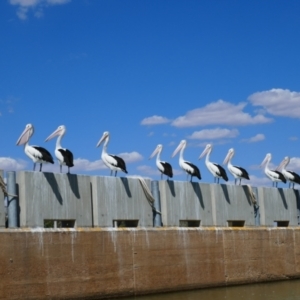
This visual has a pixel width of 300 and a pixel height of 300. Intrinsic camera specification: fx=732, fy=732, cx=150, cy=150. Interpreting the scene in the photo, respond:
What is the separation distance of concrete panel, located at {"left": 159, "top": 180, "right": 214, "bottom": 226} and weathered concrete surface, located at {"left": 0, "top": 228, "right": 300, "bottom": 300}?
0.79 meters

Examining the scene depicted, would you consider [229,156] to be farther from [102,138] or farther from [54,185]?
[54,185]

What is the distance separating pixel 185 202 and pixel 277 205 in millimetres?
5212

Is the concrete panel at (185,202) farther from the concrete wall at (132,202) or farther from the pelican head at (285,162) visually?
the pelican head at (285,162)

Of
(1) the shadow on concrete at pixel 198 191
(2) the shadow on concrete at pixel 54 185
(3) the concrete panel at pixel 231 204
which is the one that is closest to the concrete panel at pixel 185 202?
(1) the shadow on concrete at pixel 198 191

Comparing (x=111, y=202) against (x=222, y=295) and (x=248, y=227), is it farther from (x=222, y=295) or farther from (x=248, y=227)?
(x=248, y=227)

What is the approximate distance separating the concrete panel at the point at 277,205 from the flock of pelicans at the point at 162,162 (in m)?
0.80

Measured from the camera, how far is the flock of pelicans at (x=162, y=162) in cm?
1923

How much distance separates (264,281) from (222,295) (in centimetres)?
344

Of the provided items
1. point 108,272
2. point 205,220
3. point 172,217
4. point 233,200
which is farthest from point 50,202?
point 233,200

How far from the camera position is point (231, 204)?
24.0m

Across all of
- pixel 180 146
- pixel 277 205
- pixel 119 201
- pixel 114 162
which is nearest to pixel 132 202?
pixel 119 201

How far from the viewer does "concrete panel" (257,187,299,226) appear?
25.4 metres

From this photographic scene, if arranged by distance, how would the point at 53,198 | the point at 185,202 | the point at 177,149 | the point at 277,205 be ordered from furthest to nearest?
the point at 177,149 < the point at 277,205 < the point at 185,202 < the point at 53,198

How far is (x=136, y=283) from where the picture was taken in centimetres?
1914
